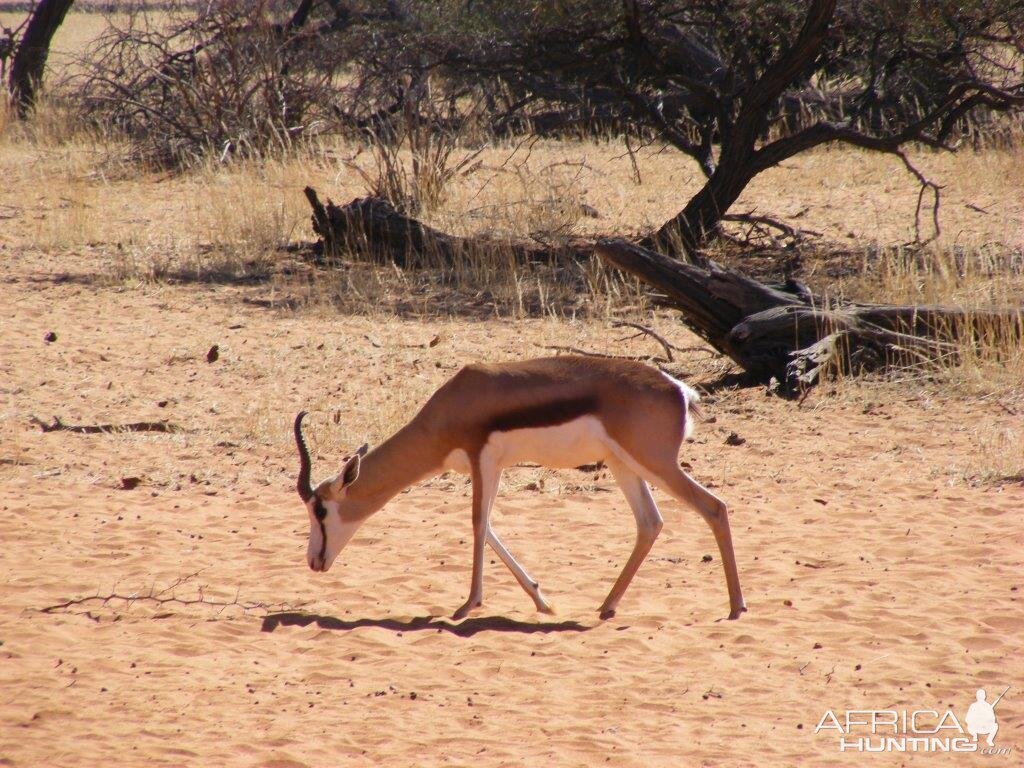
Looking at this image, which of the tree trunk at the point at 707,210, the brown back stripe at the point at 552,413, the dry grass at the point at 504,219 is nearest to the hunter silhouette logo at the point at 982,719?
the brown back stripe at the point at 552,413

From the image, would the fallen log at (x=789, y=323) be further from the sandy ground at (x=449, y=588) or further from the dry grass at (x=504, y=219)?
the sandy ground at (x=449, y=588)

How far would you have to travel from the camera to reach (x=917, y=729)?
159 inches

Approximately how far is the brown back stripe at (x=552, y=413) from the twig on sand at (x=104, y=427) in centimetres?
357

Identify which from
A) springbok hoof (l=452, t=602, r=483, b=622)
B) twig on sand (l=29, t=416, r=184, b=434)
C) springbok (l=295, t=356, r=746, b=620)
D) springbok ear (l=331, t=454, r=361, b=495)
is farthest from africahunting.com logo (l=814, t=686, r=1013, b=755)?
twig on sand (l=29, t=416, r=184, b=434)

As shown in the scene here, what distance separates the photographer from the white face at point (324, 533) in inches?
223

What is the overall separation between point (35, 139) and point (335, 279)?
8486 millimetres

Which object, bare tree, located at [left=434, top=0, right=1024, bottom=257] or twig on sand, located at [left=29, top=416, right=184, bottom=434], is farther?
bare tree, located at [left=434, top=0, right=1024, bottom=257]

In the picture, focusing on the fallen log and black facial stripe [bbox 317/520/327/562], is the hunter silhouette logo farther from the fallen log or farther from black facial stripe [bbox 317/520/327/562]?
the fallen log

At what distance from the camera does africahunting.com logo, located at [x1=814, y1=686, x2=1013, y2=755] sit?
391 centimetres

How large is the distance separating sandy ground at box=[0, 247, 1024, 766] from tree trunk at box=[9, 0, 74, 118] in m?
12.0

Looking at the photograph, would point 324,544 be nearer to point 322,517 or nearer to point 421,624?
point 322,517

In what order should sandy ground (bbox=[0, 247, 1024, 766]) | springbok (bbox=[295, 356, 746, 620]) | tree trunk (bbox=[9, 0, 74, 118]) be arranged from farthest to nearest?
tree trunk (bbox=[9, 0, 74, 118]), springbok (bbox=[295, 356, 746, 620]), sandy ground (bbox=[0, 247, 1024, 766])

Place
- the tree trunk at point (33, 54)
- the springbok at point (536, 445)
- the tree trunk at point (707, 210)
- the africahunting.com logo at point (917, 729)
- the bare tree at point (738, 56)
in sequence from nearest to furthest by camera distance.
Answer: the africahunting.com logo at point (917, 729) → the springbok at point (536, 445) → the bare tree at point (738, 56) → the tree trunk at point (707, 210) → the tree trunk at point (33, 54)

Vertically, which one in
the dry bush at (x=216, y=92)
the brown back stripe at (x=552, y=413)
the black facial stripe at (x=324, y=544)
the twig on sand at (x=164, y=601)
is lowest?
the twig on sand at (x=164, y=601)
